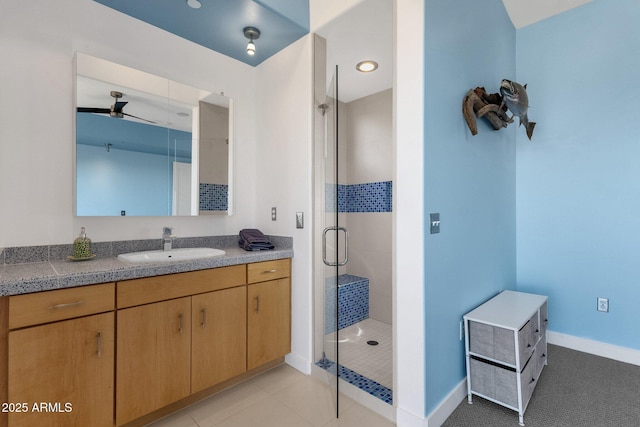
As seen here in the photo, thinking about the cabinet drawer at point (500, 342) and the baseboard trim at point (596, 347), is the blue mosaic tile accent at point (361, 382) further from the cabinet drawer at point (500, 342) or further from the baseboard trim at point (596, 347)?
the baseboard trim at point (596, 347)

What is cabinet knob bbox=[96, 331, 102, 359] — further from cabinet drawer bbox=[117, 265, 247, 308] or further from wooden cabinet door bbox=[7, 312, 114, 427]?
cabinet drawer bbox=[117, 265, 247, 308]

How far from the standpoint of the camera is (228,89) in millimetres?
2600

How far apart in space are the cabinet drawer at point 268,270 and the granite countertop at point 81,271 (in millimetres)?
98

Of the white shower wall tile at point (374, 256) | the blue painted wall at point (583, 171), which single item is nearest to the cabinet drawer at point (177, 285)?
the white shower wall tile at point (374, 256)

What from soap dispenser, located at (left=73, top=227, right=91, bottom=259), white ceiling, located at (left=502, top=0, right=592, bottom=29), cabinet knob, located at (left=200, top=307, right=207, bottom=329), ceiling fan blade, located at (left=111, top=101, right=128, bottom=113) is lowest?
cabinet knob, located at (left=200, top=307, right=207, bottom=329)

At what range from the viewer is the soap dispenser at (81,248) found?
1.71 meters

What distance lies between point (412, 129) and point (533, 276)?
7.31 feet

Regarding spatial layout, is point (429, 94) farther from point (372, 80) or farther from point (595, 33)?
point (595, 33)

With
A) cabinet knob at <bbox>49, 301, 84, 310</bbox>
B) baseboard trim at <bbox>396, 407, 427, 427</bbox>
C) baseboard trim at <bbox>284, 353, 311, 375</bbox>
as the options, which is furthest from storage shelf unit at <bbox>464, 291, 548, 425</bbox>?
cabinet knob at <bbox>49, 301, 84, 310</bbox>

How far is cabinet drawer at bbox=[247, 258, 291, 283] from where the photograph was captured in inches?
82.9

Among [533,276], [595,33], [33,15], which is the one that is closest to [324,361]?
[533,276]

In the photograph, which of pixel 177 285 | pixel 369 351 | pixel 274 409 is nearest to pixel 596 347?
pixel 369 351

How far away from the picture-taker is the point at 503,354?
5.62 ft

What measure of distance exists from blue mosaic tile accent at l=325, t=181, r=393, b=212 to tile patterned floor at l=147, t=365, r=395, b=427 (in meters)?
1.71
